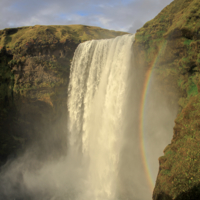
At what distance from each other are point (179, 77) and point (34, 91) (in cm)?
1396

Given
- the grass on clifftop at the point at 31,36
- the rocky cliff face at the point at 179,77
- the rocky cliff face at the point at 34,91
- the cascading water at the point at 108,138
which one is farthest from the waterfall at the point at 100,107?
the grass on clifftop at the point at 31,36

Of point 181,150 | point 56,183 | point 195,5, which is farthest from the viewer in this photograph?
point 56,183

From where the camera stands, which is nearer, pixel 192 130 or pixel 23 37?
pixel 192 130

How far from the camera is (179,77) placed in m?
11.0

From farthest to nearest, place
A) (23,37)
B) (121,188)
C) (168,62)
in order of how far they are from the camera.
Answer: (23,37) → (121,188) → (168,62)

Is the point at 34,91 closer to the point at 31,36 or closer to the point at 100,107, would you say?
the point at 31,36

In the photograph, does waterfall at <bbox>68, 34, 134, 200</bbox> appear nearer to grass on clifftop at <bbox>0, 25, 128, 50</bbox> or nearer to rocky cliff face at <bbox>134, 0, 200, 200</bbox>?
rocky cliff face at <bbox>134, 0, 200, 200</bbox>

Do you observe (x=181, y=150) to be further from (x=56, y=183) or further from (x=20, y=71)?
(x=20, y=71)

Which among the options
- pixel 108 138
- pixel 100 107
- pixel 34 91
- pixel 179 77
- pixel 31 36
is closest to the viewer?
pixel 179 77

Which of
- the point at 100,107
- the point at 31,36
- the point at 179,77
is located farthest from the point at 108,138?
the point at 31,36

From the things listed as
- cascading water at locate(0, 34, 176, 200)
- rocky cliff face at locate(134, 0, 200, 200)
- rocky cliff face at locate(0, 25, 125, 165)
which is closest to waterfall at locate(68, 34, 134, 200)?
cascading water at locate(0, 34, 176, 200)

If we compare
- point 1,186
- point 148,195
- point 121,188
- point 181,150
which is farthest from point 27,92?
point 181,150

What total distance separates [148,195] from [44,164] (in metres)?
11.3

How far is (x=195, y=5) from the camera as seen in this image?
10375mm
